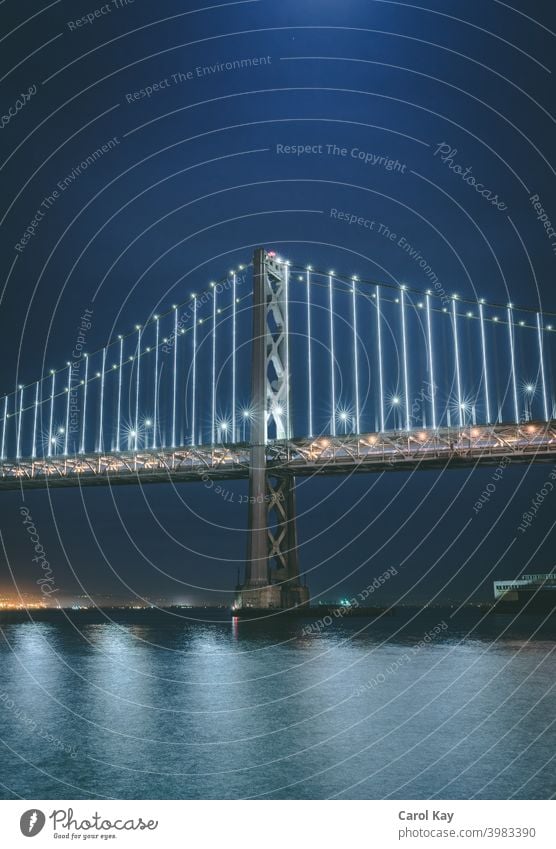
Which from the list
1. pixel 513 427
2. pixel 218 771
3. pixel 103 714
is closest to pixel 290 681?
pixel 103 714

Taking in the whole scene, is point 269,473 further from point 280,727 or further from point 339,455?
point 280,727

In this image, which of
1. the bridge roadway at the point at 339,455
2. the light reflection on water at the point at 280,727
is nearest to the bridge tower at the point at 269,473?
the bridge roadway at the point at 339,455

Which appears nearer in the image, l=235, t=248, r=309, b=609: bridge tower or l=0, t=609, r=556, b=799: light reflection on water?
l=0, t=609, r=556, b=799: light reflection on water

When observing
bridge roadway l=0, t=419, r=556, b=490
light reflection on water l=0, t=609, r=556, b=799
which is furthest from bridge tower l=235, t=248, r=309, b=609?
light reflection on water l=0, t=609, r=556, b=799

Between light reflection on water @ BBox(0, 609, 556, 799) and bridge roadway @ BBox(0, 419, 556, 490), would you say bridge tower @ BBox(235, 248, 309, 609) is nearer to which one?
bridge roadway @ BBox(0, 419, 556, 490)

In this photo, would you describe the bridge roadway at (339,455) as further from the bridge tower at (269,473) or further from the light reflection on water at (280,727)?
the light reflection on water at (280,727)

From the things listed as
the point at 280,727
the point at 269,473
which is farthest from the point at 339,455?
the point at 280,727
